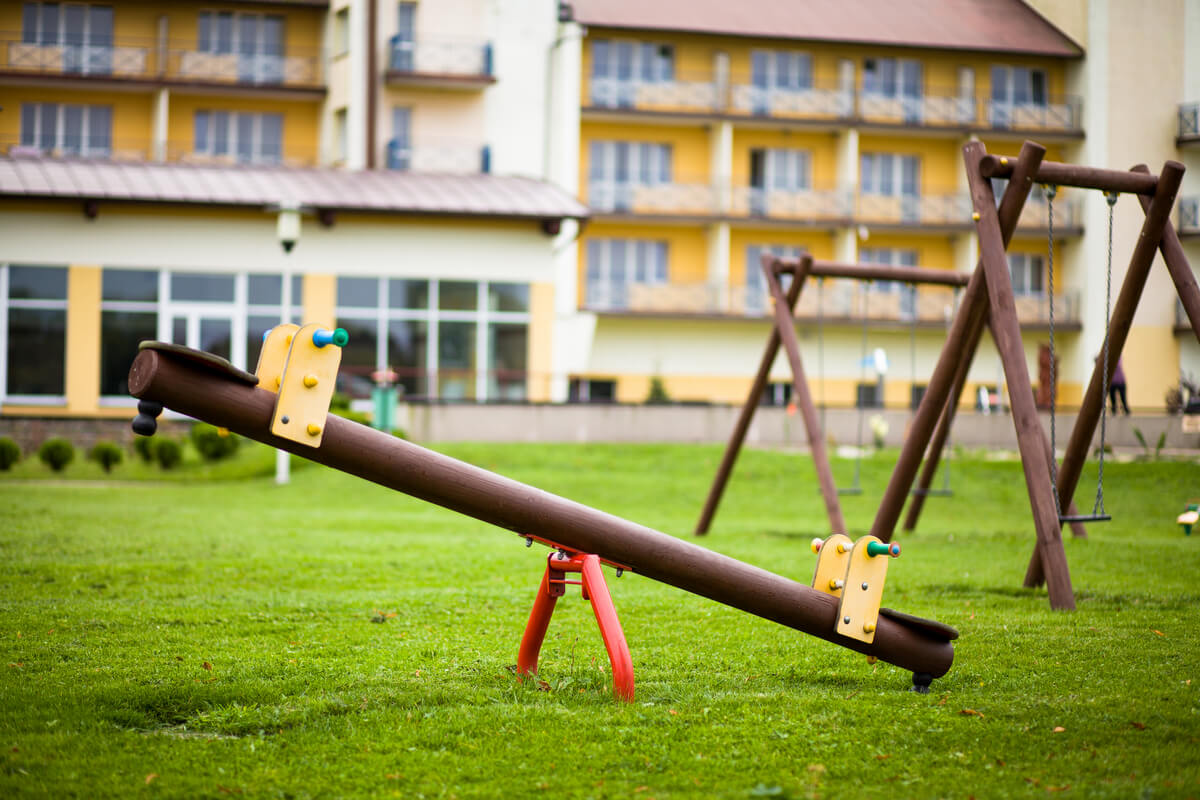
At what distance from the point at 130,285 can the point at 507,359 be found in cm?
964

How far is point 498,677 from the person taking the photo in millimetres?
6152

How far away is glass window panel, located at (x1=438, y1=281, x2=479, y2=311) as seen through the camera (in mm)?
32750

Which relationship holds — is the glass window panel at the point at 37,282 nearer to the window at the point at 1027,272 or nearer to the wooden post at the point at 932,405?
the wooden post at the point at 932,405

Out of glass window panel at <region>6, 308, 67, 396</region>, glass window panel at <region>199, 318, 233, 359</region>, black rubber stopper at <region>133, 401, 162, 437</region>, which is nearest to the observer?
black rubber stopper at <region>133, 401, 162, 437</region>

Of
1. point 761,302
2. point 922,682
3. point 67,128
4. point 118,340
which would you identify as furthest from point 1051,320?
point 67,128

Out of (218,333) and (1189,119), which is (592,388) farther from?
(1189,119)

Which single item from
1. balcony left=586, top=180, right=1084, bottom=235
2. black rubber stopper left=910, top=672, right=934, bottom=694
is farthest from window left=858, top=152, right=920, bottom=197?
black rubber stopper left=910, top=672, right=934, bottom=694

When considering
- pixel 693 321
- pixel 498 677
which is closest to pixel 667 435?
pixel 693 321

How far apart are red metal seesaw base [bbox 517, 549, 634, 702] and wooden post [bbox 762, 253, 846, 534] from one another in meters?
6.92

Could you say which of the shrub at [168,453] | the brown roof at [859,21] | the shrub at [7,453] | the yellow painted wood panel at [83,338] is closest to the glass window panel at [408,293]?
the yellow painted wood panel at [83,338]

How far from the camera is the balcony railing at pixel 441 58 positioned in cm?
3831

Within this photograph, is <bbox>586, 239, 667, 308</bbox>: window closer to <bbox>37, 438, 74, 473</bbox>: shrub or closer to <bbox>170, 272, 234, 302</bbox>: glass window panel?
<bbox>170, 272, 234, 302</bbox>: glass window panel

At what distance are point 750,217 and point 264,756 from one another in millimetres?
39467

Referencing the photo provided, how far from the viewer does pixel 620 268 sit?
43.3 m
